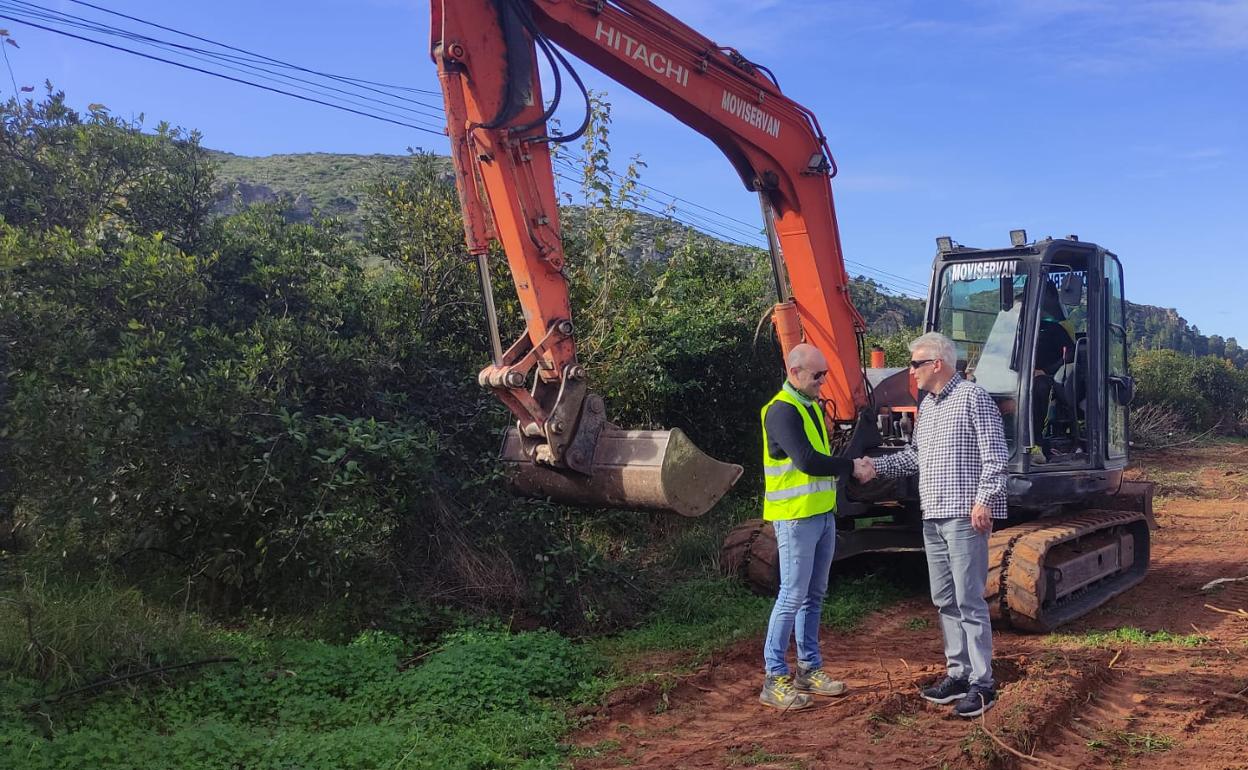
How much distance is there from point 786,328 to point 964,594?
9.30 ft

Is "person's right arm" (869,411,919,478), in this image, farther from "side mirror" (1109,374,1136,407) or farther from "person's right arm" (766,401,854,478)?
"side mirror" (1109,374,1136,407)

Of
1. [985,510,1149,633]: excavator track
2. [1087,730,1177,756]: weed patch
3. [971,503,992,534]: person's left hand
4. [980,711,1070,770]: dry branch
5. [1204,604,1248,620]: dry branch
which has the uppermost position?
[971,503,992,534]: person's left hand

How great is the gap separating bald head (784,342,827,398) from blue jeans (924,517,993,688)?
96 cm

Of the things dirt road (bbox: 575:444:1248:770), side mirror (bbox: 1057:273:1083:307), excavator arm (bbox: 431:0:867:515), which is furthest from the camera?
side mirror (bbox: 1057:273:1083:307)

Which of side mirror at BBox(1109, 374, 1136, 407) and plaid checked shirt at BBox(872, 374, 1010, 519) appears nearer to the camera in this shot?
plaid checked shirt at BBox(872, 374, 1010, 519)

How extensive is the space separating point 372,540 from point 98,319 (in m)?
2.50

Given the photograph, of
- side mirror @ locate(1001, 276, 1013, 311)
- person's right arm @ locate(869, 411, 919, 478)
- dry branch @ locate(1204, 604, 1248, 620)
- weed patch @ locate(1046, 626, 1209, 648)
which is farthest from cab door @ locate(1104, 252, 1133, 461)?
person's right arm @ locate(869, 411, 919, 478)

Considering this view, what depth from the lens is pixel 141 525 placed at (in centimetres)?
651

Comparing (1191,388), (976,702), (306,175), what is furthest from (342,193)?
(976,702)

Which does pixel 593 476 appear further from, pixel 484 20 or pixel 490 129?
pixel 484 20

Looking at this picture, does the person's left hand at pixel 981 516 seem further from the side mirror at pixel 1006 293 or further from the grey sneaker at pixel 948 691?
the side mirror at pixel 1006 293

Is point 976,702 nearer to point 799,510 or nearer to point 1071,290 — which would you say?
point 799,510

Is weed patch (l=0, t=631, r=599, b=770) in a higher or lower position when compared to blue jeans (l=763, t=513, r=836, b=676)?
lower

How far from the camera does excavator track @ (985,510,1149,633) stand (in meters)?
6.77
